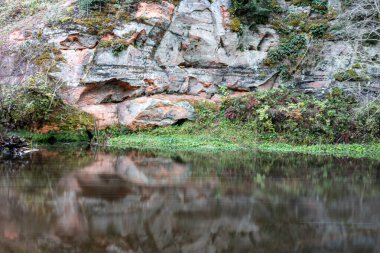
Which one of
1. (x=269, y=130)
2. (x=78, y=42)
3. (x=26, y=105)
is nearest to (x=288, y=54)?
(x=269, y=130)

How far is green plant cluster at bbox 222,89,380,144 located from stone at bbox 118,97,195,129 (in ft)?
6.70

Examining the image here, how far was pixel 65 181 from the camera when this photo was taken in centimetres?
804

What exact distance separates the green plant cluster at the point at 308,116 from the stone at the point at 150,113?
204cm

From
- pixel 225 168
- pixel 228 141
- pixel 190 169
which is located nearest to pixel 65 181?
pixel 190 169

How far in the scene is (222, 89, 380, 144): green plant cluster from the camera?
1576cm

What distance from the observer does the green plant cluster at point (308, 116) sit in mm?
15758

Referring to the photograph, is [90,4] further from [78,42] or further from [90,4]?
[78,42]

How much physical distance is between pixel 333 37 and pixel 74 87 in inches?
462

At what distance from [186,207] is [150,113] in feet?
38.5

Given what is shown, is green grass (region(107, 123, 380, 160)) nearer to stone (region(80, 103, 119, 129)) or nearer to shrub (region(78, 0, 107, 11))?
stone (region(80, 103, 119, 129))

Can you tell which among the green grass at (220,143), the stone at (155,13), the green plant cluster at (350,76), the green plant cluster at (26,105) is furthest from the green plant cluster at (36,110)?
the green plant cluster at (350,76)

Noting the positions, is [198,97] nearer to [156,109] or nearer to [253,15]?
[156,109]

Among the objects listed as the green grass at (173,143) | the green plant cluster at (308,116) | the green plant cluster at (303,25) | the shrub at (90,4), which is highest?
the shrub at (90,4)

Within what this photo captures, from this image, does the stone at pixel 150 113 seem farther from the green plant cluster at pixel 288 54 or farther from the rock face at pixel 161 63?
the green plant cluster at pixel 288 54
